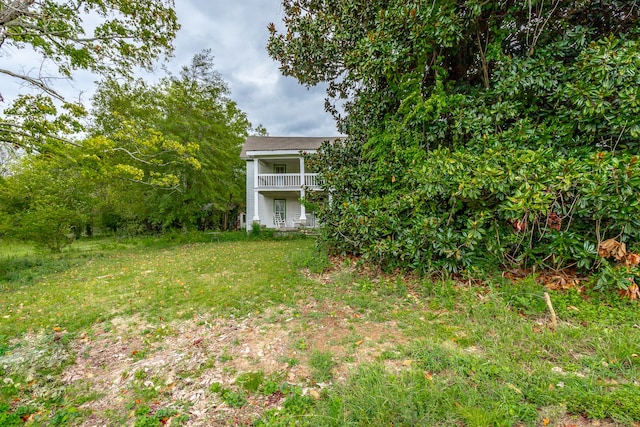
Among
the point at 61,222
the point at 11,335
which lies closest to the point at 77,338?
the point at 11,335

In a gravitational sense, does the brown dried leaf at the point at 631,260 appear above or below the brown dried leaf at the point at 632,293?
above

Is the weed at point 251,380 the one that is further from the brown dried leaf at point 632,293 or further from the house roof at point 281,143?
the house roof at point 281,143

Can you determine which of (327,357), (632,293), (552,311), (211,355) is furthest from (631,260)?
(211,355)

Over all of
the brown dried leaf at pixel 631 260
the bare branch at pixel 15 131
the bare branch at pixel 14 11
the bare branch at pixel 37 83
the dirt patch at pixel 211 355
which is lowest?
the dirt patch at pixel 211 355

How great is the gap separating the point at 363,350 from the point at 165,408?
178cm

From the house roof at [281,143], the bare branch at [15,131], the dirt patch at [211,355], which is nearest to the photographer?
the dirt patch at [211,355]

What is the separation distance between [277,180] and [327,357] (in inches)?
513

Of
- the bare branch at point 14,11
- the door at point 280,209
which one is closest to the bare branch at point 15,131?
the bare branch at point 14,11

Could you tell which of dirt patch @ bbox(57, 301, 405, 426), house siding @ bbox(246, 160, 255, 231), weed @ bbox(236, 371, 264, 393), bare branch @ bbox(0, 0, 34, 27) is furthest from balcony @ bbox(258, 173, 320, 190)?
weed @ bbox(236, 371, 264, 393)

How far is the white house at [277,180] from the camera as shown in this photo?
1445 cm

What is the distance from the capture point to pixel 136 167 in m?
10.3

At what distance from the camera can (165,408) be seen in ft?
6.70

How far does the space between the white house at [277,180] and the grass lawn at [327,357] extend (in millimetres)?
10031

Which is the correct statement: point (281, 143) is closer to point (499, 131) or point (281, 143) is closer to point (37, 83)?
point (37, 83)
